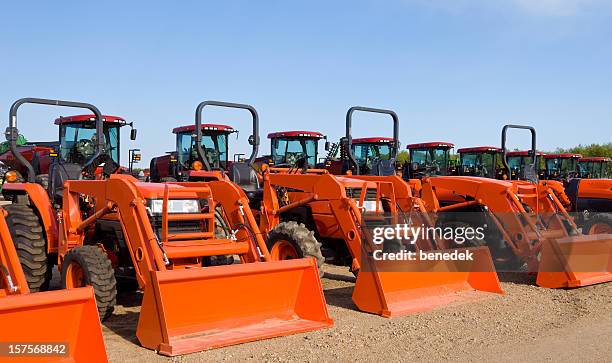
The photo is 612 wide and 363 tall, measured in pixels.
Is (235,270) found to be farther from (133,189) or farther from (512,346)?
(512,346)

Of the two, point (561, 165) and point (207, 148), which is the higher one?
point (207, 148)

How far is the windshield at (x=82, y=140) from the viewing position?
468 inches

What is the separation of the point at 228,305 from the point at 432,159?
15.6m

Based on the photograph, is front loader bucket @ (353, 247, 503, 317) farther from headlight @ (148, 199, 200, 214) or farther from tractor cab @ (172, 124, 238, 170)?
tractor cab @ (172, 124, 238, 170)

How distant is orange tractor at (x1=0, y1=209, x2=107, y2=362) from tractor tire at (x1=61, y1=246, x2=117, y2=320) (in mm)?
1189

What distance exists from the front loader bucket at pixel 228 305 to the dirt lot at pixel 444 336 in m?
0.12

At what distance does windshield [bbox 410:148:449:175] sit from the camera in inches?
795

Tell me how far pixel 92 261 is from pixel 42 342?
4.72ft

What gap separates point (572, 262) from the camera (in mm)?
8102

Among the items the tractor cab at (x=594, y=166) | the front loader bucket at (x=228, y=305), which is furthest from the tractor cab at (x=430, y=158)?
the front loader bucket at (x=228, y=305)

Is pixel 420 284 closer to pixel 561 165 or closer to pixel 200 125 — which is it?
pixel 200 125

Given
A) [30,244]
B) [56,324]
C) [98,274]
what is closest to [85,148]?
[30,244]

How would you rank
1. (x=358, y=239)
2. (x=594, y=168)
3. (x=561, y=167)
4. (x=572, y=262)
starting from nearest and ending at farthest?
(x=358, y=239) → (x=572, y=262) → (x=561, y=167) → (x=594, y=168)

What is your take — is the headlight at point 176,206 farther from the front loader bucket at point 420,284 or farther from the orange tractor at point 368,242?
the front loader bucket at point 420,284
